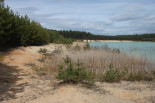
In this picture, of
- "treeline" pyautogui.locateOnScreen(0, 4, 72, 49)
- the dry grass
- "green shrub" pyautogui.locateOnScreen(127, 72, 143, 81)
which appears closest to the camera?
"green shrub" pyautogui.locateOnScreen(127, 72, 143, 81)

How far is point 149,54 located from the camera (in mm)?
9891

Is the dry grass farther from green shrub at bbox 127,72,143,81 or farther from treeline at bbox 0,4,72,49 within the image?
treeline at bbox 0,4,72,49

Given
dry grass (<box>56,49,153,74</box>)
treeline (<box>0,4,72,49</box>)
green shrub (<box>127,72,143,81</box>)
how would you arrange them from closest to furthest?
green shrub (<box>127,72,143,81</box>), dry grass (<box>56,49,153,74</box>), treeline (<box>0,4,72,49</box>)

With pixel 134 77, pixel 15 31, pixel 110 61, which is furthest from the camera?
pixel 15 31

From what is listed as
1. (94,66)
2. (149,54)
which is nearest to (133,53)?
(149,54)

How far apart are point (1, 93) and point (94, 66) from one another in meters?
5.07

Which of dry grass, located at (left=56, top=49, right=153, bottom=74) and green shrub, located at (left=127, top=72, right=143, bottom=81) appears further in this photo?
dry grass, located at (left=56, top=49, right=153, bottom=74)

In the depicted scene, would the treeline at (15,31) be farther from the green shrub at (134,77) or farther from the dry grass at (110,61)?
the green shrub at (134,77)

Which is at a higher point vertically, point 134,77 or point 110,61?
point 110,61

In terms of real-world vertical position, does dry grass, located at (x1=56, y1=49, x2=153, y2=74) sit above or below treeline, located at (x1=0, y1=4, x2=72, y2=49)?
below

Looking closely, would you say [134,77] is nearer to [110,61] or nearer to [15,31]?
[110,61]

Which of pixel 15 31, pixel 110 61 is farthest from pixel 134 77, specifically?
pixel 15 31

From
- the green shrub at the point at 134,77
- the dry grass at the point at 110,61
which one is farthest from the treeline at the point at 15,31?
the green shrub at the point at 134,77

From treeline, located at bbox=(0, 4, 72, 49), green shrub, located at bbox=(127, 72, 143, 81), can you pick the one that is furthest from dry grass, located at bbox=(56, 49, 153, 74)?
treeline, located at bbox=(0, 4, 72, 49)
